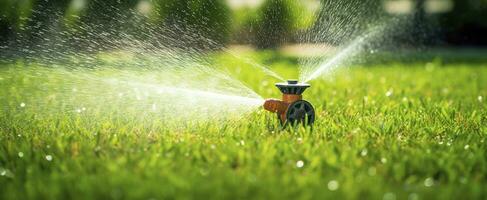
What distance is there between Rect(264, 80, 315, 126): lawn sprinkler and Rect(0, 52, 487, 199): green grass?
107 mm

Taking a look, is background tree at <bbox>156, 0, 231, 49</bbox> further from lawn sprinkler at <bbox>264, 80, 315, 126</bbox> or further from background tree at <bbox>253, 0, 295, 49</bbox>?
lawn sprinkler at <bbox>264, 80, 315, 126</bbox>

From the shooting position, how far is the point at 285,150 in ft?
8.95

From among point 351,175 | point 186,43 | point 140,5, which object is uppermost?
point 140,5

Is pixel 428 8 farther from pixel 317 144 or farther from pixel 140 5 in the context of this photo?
pixel 317 144

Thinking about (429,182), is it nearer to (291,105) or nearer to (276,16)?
(291,105)

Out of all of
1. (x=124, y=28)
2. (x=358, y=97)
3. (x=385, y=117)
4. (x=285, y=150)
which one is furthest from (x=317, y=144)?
(x=124, y=28)

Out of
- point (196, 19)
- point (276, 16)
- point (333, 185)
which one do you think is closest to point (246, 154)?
point (333, 185)

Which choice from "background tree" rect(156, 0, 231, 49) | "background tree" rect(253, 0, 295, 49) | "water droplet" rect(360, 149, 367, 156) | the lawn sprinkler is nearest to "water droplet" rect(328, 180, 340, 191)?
"water droplet" rect(360, 149, 367, 156)

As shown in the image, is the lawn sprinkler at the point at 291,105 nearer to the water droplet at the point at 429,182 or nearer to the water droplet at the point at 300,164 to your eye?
the water droplet at the point at 300,164

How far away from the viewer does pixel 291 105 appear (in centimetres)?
325

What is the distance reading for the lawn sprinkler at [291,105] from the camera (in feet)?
10.7

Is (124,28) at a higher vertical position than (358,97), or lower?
higher

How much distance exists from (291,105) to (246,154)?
68 centimetres

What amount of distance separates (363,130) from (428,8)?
13501mm
